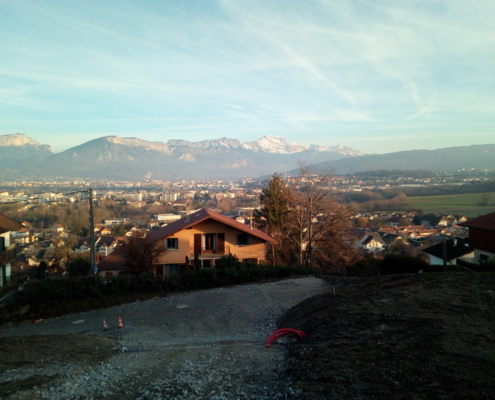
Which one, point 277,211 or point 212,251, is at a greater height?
point 277,211

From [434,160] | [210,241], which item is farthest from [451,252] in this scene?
[434,160]

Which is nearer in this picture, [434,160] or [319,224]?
[319,224]

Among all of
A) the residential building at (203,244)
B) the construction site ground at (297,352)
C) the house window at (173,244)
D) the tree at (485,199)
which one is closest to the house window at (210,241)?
the residential building at (203,244)

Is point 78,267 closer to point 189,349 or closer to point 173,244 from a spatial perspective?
point 173,244

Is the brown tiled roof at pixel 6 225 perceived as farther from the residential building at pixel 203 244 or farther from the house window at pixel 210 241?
the house window at pixel 210 241

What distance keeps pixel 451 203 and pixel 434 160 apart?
83774 mm

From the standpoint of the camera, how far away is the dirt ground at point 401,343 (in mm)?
4707

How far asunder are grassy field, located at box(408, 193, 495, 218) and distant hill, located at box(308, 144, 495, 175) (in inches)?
1435

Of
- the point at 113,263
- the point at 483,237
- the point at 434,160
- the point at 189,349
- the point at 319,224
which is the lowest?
the point at 113,263

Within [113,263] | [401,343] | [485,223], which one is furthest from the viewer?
[113,263]

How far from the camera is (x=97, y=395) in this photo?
18.3ft

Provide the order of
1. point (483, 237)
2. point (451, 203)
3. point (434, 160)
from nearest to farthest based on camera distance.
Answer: point (483, 237) < point (451, 203) < point (434, 160)

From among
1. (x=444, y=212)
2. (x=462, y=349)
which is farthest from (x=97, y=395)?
(x=444, y=212)

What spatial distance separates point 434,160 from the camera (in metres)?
127
